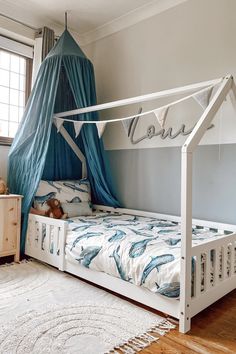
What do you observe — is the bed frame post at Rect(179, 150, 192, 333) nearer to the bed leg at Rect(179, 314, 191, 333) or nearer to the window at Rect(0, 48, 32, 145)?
the bed leg at Rect(179, 314, 191, 333)

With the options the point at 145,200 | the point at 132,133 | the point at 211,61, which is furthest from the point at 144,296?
the point at 211,61

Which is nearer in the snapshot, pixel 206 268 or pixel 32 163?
pixel 206 268

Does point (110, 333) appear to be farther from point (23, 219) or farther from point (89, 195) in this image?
point (89, 195)

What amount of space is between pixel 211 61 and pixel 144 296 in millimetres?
2186

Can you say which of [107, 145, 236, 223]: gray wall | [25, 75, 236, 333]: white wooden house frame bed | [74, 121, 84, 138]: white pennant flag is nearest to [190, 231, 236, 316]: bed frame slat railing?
[25, 75, 236, 333]: white wooden house frame bed

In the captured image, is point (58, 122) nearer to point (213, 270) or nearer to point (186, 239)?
point (186, 239)

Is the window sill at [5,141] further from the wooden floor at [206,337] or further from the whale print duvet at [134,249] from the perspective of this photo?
the wooden floor at [206,337]

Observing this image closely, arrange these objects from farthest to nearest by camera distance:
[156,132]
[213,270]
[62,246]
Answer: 1. [156,132]
2. [62,246]
3. [213,270]

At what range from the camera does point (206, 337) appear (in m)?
1.70

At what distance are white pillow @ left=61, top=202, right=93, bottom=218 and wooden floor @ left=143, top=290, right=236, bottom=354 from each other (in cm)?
165

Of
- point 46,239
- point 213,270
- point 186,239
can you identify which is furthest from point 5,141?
point 213,270

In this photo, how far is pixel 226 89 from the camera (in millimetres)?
2090

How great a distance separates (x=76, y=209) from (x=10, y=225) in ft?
2.28

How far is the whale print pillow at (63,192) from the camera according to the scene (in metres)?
3.12
